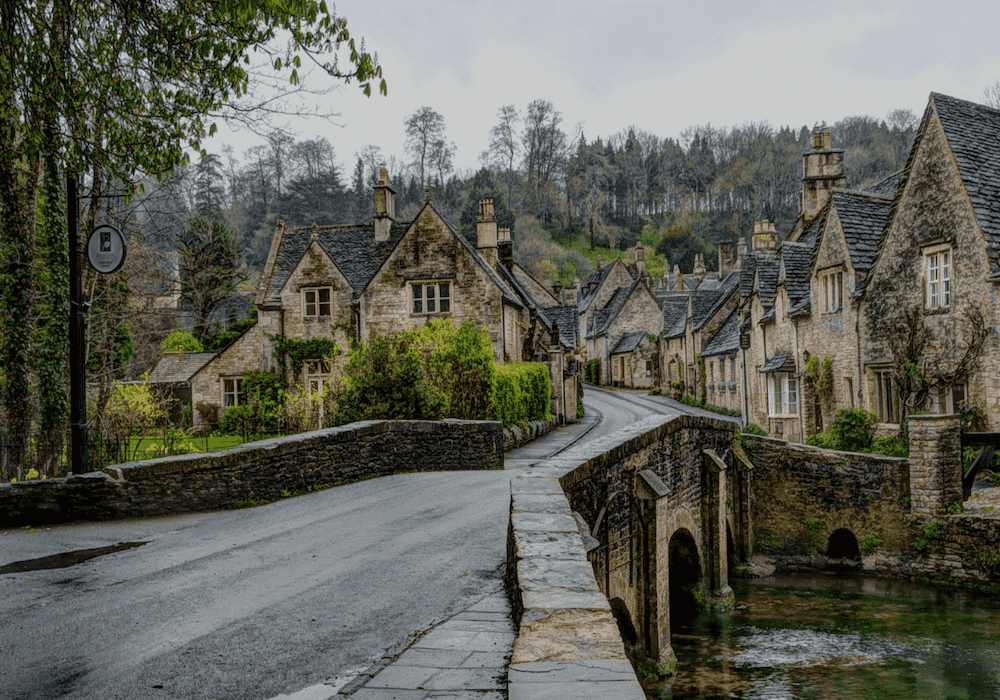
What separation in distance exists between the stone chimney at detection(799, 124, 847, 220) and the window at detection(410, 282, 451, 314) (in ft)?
52.8

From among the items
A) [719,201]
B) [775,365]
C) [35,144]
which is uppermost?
[719,201]

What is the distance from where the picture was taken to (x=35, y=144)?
336 inches

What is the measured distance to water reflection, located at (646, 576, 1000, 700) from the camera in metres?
14.3

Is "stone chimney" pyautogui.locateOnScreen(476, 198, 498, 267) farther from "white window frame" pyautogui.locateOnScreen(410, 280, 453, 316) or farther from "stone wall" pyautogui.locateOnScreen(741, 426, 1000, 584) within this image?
"stone wall" pyautogui.locateOnScreen(741, 426, 1000, 584)

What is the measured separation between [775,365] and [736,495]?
7416mm

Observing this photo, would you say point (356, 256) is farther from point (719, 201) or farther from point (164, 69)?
point (719, 201)

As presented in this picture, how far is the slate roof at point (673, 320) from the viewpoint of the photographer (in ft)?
173

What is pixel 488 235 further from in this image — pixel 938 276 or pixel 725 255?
pixel 725 255

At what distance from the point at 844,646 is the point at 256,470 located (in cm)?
1295

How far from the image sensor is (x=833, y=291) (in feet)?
84.0

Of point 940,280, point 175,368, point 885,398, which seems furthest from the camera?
point 175,368

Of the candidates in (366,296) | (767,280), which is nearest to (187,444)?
(366,296)

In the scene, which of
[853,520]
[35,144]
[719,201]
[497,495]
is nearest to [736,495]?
[853,520]

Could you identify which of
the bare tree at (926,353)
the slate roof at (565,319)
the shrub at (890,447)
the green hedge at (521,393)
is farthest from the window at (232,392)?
the bare tree at (926,353)
